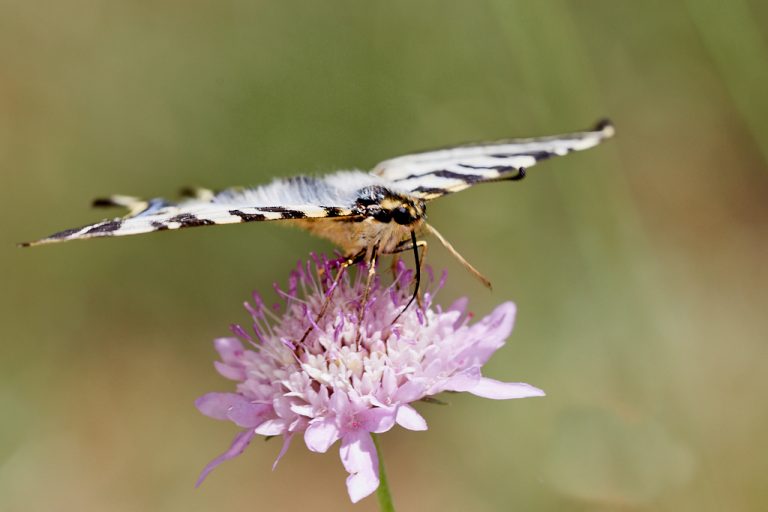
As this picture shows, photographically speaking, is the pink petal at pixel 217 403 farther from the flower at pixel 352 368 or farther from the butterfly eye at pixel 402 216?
the butterfly eye at pixel 402 216

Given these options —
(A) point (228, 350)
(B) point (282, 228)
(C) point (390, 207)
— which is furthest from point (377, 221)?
(B) point (282, 228)

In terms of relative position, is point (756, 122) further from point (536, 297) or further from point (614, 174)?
point (536, 297)

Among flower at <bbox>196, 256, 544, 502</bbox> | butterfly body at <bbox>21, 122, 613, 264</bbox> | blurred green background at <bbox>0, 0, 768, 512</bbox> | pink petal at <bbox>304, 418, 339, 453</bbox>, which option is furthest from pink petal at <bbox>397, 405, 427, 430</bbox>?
blurred green background at <bbox>0, 0, 768, 512</bbox>

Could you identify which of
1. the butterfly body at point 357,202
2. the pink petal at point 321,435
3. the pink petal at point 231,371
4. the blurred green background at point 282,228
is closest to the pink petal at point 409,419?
the pink petal at point 321,435

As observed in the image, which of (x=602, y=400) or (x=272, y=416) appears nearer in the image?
(x=272, y=416)

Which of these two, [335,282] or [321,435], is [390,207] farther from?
[321,435]

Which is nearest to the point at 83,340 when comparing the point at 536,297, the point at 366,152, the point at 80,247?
the point at 80,247

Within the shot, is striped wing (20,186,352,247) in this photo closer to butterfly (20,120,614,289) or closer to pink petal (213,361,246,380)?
butterfly (20,120,614,289)
